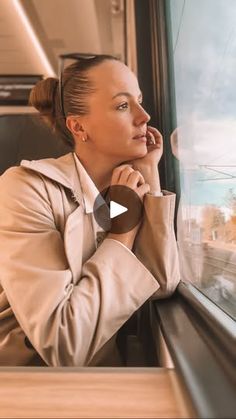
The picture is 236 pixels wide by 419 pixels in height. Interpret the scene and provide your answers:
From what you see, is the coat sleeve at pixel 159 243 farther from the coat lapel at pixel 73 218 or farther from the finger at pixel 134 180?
the coat lapel at pixel 73 218

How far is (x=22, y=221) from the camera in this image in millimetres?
698

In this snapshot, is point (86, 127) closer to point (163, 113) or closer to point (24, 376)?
point (163, 113)

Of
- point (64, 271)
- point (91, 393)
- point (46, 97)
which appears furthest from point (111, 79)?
point (91, 393)

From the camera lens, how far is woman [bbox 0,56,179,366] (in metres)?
0.61

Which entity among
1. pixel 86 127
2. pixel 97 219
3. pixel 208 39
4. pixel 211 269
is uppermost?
pixel 208 39

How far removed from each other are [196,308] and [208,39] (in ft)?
1.99

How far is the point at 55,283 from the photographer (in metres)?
0.61

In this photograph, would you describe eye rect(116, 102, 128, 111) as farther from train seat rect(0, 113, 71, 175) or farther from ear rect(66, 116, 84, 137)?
train seat rect(0, 113, 71, 175)

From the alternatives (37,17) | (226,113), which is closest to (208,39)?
(226,113)

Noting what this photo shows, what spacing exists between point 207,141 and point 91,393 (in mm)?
653

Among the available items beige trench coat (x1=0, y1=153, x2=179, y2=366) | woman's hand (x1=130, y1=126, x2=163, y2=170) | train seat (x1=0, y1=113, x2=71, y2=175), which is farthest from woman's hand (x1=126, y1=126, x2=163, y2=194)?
train seat (x1=0, y1=113, x2=71, y2=175)

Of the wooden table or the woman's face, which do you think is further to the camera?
the woman's face

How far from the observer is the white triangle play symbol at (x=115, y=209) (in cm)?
82

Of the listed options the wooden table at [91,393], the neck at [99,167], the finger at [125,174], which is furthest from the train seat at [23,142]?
the wooden table at [91,393]
